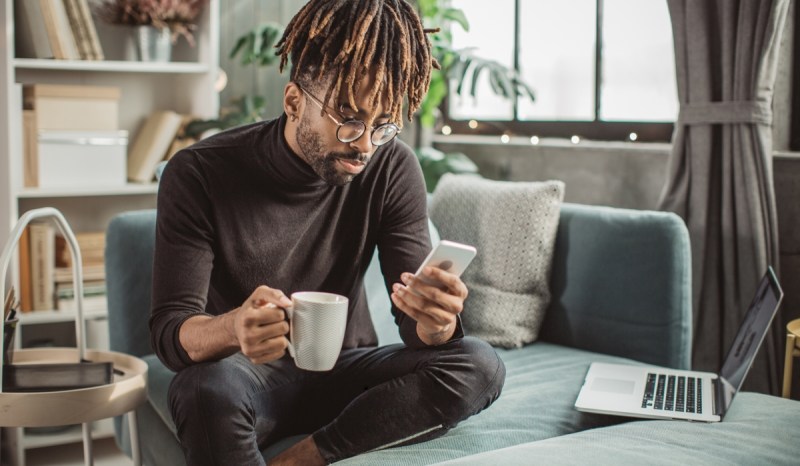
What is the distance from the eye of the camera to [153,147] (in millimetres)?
3141

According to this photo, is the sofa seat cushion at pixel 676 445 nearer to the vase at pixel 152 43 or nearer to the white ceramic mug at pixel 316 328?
the white ceramic mug at pixel 316 328

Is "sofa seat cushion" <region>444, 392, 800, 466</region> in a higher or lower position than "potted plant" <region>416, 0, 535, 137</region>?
lower

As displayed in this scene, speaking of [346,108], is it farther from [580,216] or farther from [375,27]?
[580,216]

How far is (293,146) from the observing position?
1741 millimetres

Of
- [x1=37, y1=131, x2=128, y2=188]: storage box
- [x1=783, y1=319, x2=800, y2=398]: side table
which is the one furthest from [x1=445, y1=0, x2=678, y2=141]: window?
[x1=37, y1=131, x2=128, y2=188]: storage box

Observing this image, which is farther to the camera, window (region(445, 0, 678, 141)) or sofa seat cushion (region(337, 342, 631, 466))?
window (region(445, 0, 678, 141))

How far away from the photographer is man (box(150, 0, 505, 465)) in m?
1.54

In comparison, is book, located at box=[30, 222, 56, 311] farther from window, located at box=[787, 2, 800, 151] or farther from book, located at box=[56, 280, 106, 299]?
window, located at box=[787, 2, 800, 151]

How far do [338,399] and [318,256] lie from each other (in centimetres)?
Result: 28

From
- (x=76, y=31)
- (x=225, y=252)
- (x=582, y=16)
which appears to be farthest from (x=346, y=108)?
(x=582, y=16)

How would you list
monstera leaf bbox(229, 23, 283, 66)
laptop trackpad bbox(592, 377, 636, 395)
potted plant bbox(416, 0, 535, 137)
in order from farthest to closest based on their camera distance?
monstera leaf bbox(229, 23, 283, 66) < potted plant bbox(416, 0, 535, 137) < laptop trackpad bbox(592, 377, 636, 395)

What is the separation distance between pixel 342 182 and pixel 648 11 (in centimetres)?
177

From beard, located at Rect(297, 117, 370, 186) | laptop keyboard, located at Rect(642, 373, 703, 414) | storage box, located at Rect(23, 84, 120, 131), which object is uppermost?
storage box, located at Rect(23, 84, 120, 131)

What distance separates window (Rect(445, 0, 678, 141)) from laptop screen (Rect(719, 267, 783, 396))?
1.15 metres
